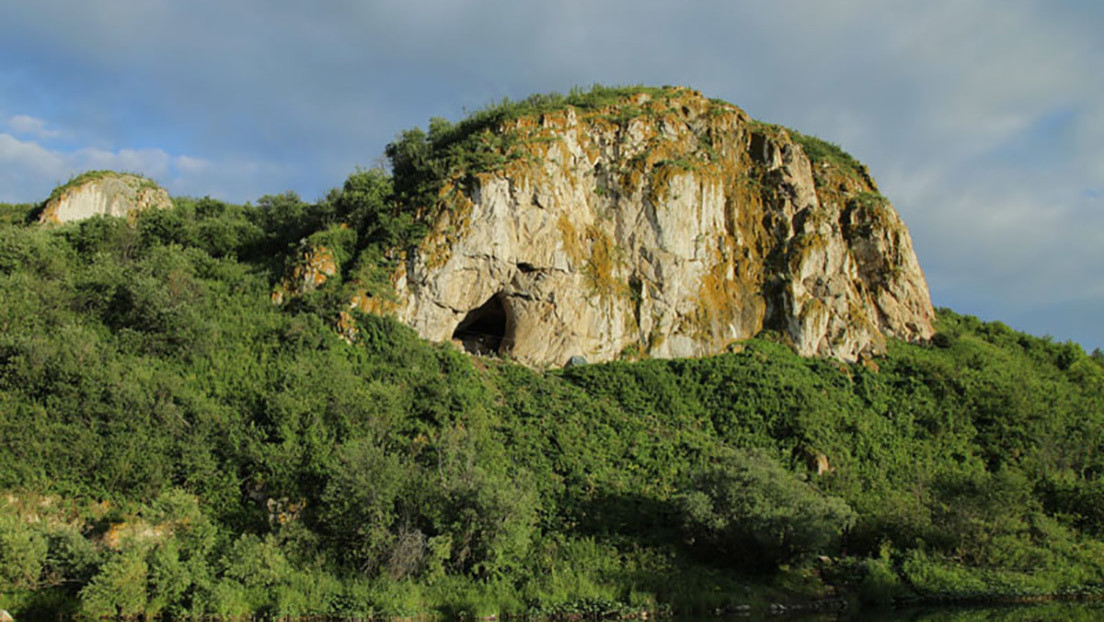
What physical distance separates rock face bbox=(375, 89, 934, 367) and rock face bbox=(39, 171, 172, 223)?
28677mm

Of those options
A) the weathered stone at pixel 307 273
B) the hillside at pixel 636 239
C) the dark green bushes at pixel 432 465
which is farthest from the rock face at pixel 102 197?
the hillside at pixel 636 239

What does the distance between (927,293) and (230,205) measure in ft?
176

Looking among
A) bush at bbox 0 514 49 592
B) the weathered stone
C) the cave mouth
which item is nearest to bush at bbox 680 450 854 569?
the cave mouth

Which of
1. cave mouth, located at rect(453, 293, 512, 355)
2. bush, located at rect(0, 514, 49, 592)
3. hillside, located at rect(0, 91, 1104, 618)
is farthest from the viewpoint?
cave mouth, located at rect(453, 293, 512, 355)

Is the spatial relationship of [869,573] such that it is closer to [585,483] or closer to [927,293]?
[585,483]

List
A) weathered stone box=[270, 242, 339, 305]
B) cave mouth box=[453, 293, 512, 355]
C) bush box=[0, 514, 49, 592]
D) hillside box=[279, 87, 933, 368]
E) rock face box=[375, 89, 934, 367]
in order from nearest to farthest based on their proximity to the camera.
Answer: bush box=[0, 514, 49, 592] → weathered stone box=[270, 242, 339, 305] → hillside box=[279, 87, 933, 368] → rock face box=[375, 89, 934, 367] → cave mouth box=[453, 293, 512, 355]

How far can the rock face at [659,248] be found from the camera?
36.9m

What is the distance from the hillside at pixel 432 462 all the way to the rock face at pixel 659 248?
1.97m

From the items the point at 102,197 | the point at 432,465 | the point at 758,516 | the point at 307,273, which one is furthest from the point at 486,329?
the point at 102,197

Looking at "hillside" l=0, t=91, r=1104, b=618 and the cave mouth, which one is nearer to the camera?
"hillside" l=0, t=91, r=1104, b=618

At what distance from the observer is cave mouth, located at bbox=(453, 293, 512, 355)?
38281mm

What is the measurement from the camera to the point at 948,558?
26031mm

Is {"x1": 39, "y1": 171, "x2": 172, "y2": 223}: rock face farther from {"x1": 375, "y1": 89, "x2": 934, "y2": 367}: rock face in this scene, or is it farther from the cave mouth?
{"x1": 375, "y1": 89, "x2": 934, "y2": 367}: rock face

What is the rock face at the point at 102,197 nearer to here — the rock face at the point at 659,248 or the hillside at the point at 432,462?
the hillside at the point at 432,462
